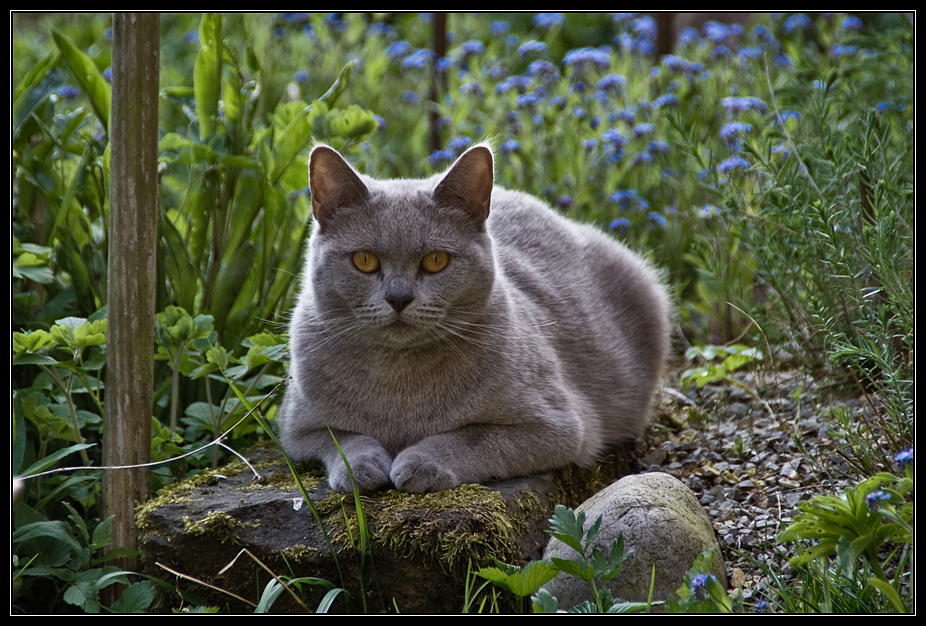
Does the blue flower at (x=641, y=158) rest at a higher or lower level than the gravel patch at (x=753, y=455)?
higher

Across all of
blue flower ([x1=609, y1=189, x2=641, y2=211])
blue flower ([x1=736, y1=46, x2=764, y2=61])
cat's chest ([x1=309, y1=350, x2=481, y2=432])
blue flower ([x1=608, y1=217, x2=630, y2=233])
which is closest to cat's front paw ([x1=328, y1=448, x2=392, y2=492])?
cat's chest ([x1=309, y1=350, x2=481, y2=432])

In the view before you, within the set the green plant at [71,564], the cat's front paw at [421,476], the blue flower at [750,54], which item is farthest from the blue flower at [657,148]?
the green plant at [71,564]

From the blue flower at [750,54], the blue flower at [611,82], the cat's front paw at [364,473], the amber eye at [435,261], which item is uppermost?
the blue flower at [750,54]

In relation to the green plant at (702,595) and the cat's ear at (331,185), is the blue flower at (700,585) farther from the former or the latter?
the cat's ear at (331,185)

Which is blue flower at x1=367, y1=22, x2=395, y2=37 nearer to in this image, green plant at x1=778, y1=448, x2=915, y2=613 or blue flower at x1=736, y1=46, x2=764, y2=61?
blue flower at x1=736, y1=46, x2=764, y2=61

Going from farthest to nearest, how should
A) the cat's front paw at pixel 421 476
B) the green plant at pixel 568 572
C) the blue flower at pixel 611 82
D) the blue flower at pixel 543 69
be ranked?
the blue flower at pixel 543 69, the blue flower at pixel 611 82, the cat's front paw at pixel 421 476, the green plant at pixel 568 572

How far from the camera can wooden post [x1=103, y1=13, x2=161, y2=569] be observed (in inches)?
73.7

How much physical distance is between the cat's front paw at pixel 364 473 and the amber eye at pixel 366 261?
462 millimetres

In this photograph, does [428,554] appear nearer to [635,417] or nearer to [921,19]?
[635,417]

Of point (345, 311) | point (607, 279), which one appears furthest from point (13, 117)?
point (607, 279)

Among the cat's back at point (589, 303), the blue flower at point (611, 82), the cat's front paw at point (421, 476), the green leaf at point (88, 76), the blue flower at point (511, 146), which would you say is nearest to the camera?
the cat's front paw at point (421, 476)

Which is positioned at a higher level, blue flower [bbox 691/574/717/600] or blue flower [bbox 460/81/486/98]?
blue flower [bbox 460/81/486/98]

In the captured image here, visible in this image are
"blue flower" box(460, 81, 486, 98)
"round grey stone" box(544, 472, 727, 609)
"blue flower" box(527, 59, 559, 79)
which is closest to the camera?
"round grey stone" box(544, 472, 727, 609)

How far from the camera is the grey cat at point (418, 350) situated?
213 centimetres
